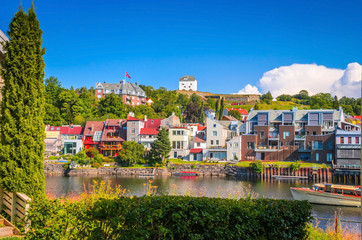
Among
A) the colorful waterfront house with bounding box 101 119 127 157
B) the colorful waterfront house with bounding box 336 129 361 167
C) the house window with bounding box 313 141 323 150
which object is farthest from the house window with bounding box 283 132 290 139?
the colorful waterfront house with bounding box 101 119 127 157

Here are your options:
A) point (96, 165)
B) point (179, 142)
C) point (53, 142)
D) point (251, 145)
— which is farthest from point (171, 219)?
point (53, 142)

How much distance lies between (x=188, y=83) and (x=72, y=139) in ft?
348

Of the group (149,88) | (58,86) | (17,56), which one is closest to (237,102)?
(149,88)

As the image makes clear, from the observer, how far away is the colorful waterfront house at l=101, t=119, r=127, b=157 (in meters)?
66.5

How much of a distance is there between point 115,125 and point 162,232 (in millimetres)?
64975

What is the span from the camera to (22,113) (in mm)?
11328

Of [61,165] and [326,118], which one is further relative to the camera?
[326,118]

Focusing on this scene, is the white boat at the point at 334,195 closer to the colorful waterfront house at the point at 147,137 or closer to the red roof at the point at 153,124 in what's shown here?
the colorful waterfront house at the point at 147,137

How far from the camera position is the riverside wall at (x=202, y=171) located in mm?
51125

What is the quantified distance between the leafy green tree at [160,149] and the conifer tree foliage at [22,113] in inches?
1832

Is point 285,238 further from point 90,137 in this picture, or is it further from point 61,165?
point 90,137

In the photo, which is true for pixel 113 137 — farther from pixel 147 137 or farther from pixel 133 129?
pixel 147 137

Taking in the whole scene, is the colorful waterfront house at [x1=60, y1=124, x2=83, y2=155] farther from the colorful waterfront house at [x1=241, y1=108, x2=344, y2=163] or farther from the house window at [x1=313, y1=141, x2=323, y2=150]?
the house window at [x1=313, y1=141, x2=323, y2=150]

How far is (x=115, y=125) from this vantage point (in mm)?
70375
